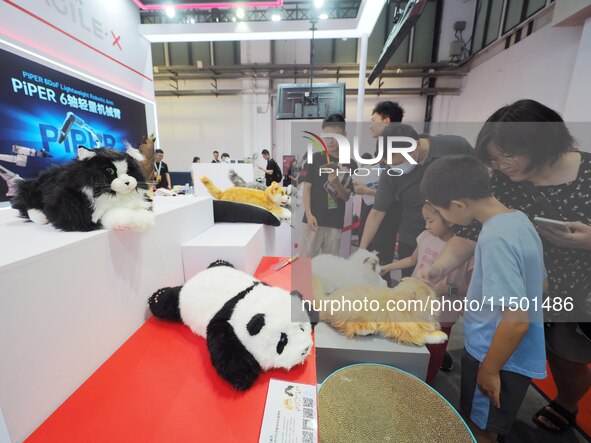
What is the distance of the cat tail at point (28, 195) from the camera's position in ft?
2.50

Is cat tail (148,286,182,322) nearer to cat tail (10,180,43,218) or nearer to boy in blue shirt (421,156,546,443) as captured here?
cat tail (10,180,43,218)

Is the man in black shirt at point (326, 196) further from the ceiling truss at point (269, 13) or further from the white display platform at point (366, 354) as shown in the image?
the ceiling truss at point (269, 13)

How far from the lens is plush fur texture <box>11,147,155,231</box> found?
69 cm

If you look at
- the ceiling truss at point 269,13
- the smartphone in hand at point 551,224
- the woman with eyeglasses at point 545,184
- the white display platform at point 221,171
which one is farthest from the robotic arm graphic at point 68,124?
the ceiling truss at point 269,13

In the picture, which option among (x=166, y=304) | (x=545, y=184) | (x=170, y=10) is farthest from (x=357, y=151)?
(x=170, y=10)

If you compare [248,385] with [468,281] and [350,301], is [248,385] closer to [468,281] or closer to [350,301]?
[350,301]

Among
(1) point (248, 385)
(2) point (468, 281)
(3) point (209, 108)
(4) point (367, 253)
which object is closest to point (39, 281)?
(1) point (248, 385)

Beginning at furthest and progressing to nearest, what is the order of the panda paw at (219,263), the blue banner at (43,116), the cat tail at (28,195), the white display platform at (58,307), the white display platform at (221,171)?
the white display platform at (221,171)
the blue banner at (43,116)
the panda paw at (219,263)
the cat tail at (28,195)
the white display platform at (58,307)

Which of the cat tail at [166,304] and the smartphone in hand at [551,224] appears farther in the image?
the cat tail at [166,304]

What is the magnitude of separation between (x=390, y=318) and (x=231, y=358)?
1.93 ft

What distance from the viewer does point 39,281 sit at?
0.53 metres

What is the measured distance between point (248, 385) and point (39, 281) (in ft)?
1.71

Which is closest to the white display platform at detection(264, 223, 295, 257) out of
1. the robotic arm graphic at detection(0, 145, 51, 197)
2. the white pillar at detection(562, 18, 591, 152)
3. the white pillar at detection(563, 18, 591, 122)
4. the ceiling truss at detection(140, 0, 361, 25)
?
the robotic arm graphic at detection(0, 145, 51, 197)

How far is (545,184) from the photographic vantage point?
0.70m
